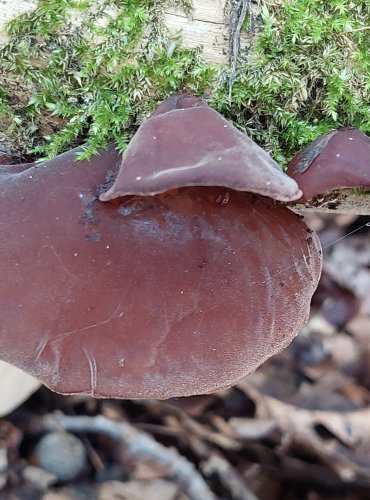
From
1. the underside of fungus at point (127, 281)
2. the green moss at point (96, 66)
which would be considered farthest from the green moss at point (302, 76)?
the underside of fungus at point (127, 281)

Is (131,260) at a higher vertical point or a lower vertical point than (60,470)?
higher

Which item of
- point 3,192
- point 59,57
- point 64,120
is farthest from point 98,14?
point 3,192

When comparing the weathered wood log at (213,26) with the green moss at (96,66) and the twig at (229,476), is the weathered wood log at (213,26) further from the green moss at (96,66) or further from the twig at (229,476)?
the twig at (229,476)

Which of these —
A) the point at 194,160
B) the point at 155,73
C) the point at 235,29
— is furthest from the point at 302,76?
the point at 194,160

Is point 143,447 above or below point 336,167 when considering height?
below

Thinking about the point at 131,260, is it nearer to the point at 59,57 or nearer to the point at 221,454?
the point at 59,57

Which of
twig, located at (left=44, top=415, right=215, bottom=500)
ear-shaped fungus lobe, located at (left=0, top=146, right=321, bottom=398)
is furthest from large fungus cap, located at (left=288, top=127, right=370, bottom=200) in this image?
twig, located at (left=44, top=415, right=215, bottom=500)

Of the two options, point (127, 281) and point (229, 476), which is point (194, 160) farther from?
point (229, 476)
